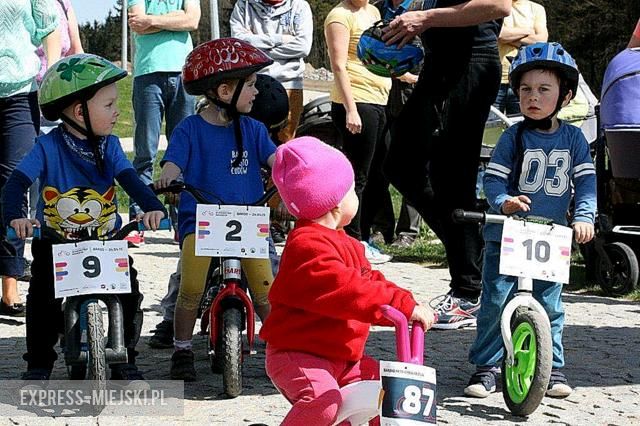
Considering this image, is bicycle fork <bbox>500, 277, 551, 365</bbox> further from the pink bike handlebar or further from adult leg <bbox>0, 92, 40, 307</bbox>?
adult leg <bbox>0, 92, 40, 307</bbox>

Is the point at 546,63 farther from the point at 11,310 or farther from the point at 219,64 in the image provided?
the point at 11,310

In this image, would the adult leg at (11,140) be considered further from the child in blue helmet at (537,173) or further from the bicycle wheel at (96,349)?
the child in blue helmet at (537,173)

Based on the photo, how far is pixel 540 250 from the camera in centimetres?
502

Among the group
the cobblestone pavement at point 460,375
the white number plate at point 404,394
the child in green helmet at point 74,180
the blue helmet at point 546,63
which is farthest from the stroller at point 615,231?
the white number plate at point 404,394

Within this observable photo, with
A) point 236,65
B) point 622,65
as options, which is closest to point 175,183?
point 236,65

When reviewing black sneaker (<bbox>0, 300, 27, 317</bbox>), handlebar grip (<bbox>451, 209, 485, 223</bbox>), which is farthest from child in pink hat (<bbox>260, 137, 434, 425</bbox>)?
black sneaker (<bbox>0, 300, 27, 317</bbox>)

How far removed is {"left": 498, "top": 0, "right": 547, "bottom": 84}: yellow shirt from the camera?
964 cm

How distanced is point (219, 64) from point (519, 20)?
4615 millimetres

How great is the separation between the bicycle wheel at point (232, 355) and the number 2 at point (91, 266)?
23.3 inches

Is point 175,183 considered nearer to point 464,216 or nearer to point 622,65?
point 464,216

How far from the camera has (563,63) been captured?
17.2 feet

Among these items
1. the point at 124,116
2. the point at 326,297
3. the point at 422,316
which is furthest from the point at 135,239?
the point at 124,116

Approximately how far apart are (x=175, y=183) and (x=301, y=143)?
58.3 inches

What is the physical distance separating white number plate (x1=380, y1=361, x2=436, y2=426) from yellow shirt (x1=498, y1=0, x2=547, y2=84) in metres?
6.28
